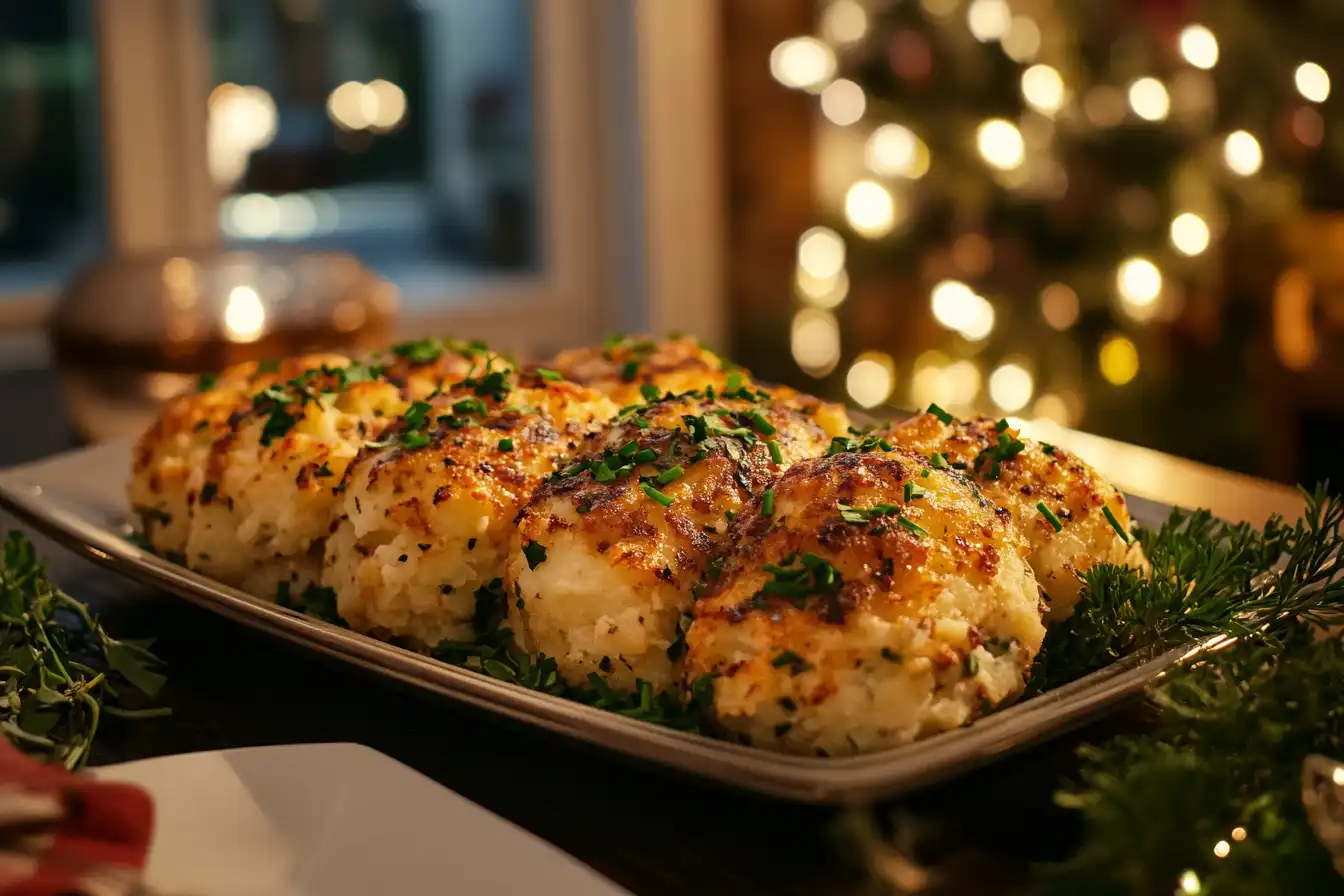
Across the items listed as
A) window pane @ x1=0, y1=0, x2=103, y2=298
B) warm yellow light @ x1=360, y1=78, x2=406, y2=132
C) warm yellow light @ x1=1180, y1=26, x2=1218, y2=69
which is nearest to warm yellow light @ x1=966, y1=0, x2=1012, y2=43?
warm yellow light @ x1=1180, y1=26, x2=1218, y2=69

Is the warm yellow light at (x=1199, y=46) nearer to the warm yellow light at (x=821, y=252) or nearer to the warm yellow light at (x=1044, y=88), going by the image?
the warm yellow light at (x=1044, y=88)

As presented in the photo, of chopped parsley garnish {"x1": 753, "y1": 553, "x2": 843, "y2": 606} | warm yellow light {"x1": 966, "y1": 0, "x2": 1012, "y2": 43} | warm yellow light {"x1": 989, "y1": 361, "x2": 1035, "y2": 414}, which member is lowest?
warm yellow light {"x1": 989, "y1": 361, "x2": 1035, "y2": 414}

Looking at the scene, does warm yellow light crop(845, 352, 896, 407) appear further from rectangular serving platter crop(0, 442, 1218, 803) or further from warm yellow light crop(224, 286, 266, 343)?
rectangular serving platter crop(0, 442, 1218, 803)

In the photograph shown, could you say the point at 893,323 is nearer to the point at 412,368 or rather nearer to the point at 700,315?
the point at 700,315

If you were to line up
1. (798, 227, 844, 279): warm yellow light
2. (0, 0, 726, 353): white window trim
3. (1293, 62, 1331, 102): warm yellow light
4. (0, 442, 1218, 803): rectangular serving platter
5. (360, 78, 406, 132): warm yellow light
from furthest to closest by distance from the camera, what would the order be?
(360, 78, 406, 132): warm yellow light, (798, 227, 844, 279): warm yellow light, (0, 0, 726, 353): white window trim, (1293, 62, 1331, 102): warm yellow light, (0, 442, 1218, 803): rectangular serving platter

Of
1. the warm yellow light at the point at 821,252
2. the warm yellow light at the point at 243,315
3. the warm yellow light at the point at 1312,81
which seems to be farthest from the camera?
the warm yellow light at the point at 821,252

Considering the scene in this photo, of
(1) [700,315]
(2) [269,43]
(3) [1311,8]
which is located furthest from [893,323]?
(2) [269,43]

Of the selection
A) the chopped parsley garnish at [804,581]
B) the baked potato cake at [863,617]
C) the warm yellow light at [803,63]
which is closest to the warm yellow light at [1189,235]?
the warm yellow light at [803,63]
